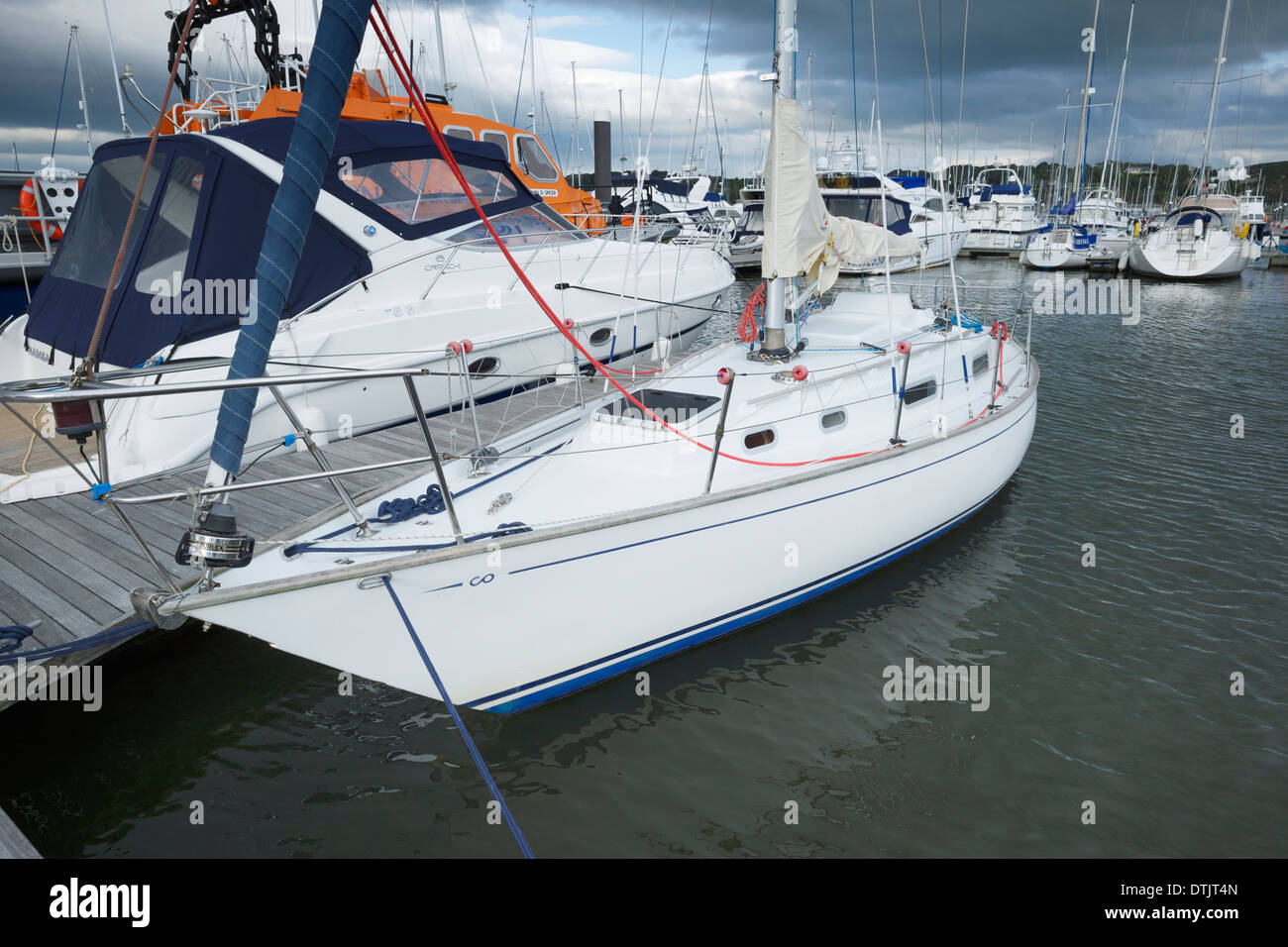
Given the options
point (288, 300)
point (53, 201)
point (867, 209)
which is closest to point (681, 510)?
point (288, 300)

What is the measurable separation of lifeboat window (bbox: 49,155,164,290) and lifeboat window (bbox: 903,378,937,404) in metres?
6.83

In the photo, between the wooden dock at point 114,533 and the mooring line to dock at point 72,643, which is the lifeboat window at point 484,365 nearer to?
the wooden dock at point 114,533

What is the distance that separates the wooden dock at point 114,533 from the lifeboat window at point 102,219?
99.1 inches

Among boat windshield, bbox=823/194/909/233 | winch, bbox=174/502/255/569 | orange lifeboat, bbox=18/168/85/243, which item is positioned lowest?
winch, bbox=174/502/255/569

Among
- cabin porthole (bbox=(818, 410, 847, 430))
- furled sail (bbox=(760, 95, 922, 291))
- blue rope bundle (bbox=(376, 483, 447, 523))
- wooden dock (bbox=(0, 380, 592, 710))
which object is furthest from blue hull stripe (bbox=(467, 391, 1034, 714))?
furled sail (bbox=(760, 95, 922, 291))

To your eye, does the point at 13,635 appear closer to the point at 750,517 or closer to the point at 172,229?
the point at 750,517

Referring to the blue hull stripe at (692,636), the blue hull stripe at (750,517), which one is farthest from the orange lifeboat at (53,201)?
the blue hull stripe at (750,517)

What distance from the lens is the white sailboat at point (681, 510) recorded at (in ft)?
12.0

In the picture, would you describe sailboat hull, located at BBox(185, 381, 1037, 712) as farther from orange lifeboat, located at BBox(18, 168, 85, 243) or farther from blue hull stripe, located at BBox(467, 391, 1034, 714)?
orange lifeboat, located at BBox(18, 168, 85, 243)

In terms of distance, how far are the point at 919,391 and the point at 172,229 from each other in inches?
262

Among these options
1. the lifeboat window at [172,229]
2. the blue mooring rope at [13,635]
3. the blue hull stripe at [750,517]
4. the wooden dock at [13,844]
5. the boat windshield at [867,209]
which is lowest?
the wooden dock at [13,844]

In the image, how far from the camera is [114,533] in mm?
4895

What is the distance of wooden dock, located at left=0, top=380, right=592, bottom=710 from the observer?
13.2ft
